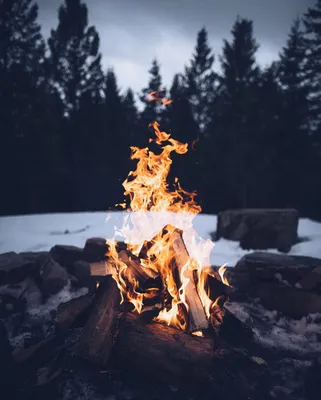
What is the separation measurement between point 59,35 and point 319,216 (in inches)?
980

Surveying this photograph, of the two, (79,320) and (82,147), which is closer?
(79,320)

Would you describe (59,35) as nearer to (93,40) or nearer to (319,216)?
(93,40)

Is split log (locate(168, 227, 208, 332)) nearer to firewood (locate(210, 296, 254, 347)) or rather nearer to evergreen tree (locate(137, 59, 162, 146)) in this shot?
firewood (locate(210, 296, 254, 347))

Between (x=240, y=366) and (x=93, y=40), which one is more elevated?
(x=93, y=40)

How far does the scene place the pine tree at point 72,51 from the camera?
24.4 meters

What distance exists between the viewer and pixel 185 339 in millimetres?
3164

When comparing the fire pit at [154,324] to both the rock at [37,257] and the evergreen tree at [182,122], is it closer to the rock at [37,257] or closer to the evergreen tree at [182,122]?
the rock at [37,257]

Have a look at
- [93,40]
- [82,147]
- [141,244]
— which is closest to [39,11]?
[93,40]

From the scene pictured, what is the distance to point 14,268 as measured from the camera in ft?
16.4

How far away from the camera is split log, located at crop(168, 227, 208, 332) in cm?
332

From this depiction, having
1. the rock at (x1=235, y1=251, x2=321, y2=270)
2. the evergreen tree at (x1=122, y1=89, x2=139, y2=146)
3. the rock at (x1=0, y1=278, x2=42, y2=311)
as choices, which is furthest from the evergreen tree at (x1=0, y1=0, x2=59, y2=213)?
the rock at (x1=235, y1=251, x2=321, y2=270)

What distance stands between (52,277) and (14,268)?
2.03 feet

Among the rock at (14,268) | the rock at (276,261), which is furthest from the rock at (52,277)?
the rock at (276,261)

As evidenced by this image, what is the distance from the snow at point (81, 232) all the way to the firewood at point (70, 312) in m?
2.54
